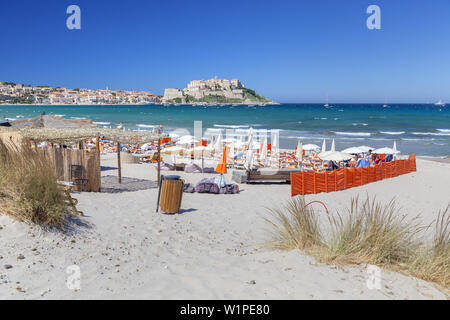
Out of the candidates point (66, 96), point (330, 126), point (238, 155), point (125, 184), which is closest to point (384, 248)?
point (125, 184)

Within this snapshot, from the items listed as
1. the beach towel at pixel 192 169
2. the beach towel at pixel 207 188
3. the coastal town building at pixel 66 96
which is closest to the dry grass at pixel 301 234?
the beach towel at pixel 207 188

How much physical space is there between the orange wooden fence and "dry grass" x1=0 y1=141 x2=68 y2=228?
24.9ft

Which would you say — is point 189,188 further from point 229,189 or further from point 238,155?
point 238,155

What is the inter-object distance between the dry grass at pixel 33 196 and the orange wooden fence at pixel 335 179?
7.57 metres

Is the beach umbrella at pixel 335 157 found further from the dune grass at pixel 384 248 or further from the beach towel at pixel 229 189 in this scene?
the dune grass at pixel 384 248

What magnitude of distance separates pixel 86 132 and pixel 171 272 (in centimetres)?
795

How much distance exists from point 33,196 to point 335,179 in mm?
9497

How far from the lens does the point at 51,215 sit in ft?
16.9

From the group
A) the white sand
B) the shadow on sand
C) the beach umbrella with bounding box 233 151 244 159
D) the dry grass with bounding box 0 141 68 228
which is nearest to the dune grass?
the white sand

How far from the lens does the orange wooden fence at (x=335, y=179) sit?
450 inches

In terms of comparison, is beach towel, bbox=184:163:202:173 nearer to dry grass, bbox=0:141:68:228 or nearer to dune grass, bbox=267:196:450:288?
dry grass, bbox=0:141:68:228

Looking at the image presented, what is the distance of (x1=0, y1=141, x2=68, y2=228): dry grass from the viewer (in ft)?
16.5

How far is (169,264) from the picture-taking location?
15.8 ft
